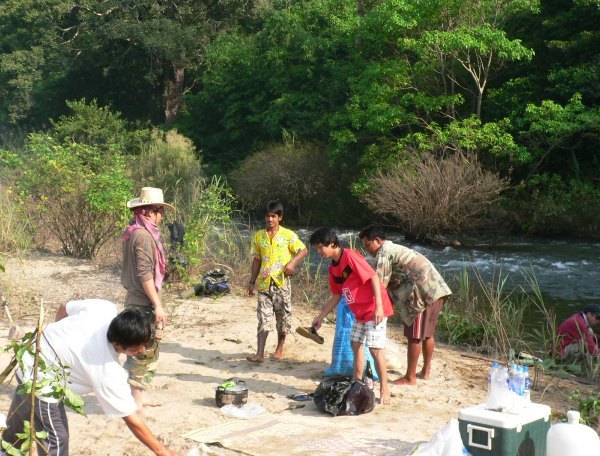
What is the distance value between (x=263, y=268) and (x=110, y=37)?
30.7 m

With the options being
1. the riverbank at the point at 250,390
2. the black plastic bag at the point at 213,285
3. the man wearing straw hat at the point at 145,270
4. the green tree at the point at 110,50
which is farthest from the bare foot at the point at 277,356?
the green tree at the point at 110,50

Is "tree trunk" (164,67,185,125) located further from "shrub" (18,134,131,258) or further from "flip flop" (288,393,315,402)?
"flip flop" (288,393,315,402)

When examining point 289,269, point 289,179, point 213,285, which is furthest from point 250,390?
point 289,179

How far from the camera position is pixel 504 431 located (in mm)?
4305

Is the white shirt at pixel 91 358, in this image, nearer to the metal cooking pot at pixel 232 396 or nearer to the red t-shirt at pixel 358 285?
the metal cooking pot at pixel 232 396

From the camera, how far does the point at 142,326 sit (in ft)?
13.3

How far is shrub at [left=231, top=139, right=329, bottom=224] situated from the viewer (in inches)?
1136

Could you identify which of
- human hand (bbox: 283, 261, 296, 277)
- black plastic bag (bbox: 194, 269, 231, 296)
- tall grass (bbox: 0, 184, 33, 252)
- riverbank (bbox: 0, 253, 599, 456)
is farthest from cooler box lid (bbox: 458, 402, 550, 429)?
tall grass (bbox: 0, 184, 33, 252)

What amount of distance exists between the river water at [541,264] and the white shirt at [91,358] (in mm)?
9960

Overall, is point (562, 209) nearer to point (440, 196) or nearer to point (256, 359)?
point (440, 196)

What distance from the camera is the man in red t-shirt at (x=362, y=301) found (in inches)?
267

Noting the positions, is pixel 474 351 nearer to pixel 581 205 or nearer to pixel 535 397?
pixel 535 397

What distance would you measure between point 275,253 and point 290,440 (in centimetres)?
260

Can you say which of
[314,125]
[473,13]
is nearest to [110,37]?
[314,125]
